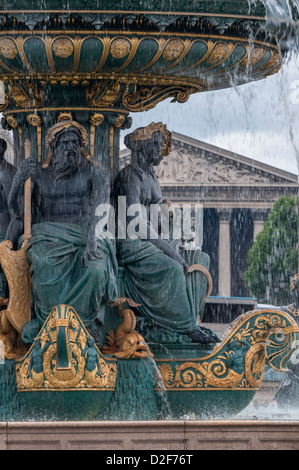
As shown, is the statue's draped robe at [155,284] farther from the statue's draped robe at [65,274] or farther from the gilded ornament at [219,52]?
the gilded ornament at [219,52]

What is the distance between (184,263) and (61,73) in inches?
58.1

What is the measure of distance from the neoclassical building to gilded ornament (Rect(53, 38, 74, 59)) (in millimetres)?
51148

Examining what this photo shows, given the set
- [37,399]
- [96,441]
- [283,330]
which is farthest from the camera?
[283,330]

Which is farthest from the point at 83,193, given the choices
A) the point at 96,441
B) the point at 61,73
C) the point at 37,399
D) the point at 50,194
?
the point at 96,441

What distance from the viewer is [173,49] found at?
8.30m

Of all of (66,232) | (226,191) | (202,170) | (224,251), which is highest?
(202,170)

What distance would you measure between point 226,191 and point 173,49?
55411 mm

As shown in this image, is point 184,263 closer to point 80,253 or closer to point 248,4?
point 80,253

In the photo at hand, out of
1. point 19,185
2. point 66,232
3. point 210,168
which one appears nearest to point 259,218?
point 210,168

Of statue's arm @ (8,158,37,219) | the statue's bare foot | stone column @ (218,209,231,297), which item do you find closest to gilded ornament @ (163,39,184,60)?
statue's arm @ (8,158,37,219)

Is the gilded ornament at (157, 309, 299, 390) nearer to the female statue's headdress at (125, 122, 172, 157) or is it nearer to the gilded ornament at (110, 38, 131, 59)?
the female statue's headdress at (125, 122, 172, 157)

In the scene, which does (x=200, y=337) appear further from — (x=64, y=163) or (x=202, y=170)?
(x=202, y=170)

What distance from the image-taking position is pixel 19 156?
8977mm

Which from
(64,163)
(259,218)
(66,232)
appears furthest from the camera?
(259,218)
